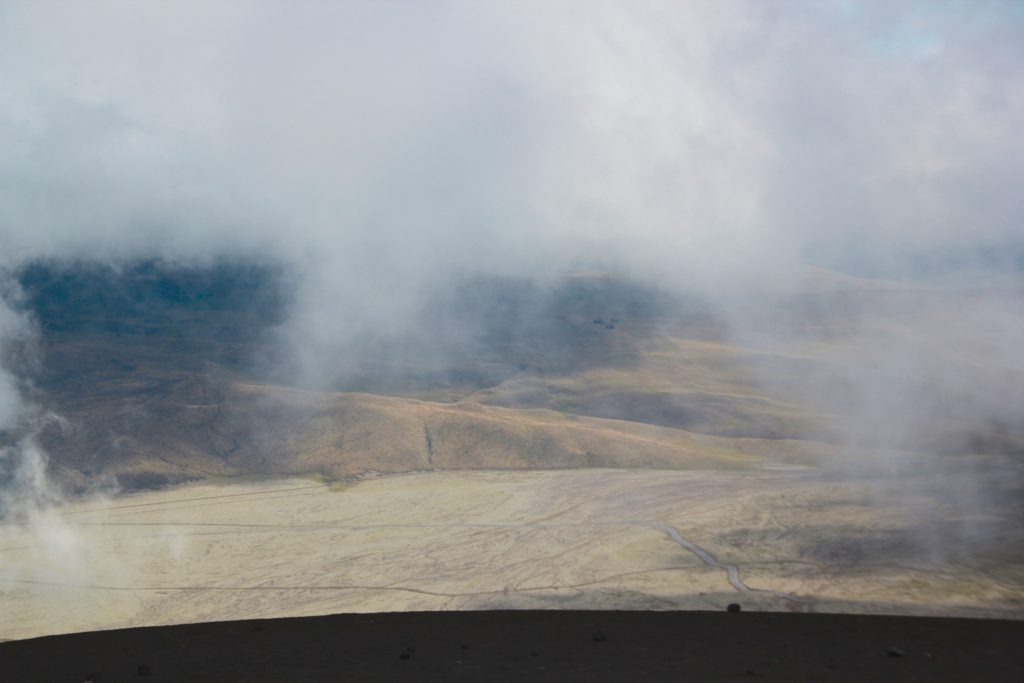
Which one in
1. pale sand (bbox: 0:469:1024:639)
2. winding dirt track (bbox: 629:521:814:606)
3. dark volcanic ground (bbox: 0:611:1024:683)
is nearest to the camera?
dark volcanic ground (bbox: 0:611:1024:683)

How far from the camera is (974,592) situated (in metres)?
49.4

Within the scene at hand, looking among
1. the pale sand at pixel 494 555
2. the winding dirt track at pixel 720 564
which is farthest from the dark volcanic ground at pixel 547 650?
the pale sand at pixel 494 555

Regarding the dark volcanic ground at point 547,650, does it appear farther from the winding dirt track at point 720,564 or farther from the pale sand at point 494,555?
the pale sand at point 494,555

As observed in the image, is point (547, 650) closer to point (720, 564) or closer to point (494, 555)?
point (720, 564)

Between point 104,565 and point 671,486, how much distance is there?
60.6 metres

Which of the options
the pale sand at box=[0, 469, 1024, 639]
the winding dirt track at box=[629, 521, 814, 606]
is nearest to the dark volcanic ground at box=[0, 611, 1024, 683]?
the winding dirt track at box=[629, 521, 814, 606]

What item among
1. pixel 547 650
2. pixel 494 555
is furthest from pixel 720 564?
pixel 547 650

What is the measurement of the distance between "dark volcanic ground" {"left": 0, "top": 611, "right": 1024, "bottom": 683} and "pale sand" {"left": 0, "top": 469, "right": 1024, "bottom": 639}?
A: 12.1 m

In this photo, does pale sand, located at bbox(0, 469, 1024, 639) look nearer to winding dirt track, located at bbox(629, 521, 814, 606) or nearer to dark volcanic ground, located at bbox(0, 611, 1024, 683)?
winding dirt track, located at bbox(629, 521, 814, 606)

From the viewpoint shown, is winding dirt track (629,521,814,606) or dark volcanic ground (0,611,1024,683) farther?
winding dirt track (629,521,814,606)

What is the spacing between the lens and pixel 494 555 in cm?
7412

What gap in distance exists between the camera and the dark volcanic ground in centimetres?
3130

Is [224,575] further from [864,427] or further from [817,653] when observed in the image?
[864,427]

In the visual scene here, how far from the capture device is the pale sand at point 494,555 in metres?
55.0
